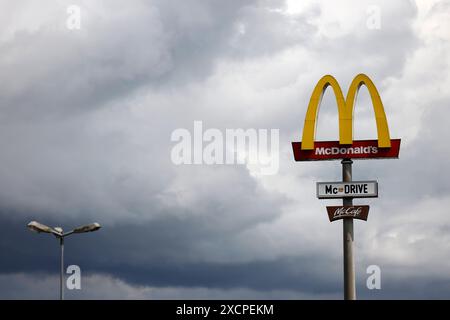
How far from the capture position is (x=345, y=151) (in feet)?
208

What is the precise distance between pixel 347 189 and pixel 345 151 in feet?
9.03

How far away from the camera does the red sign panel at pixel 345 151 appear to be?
207 ft

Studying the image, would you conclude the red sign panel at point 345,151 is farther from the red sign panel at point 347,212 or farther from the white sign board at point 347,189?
the red sign panel at point 347,212

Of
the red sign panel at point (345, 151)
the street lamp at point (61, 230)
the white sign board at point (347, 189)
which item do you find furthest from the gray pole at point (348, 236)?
the street lamp at point (61, 230)

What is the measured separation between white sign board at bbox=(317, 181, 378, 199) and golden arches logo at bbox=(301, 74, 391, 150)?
2893 millimetres

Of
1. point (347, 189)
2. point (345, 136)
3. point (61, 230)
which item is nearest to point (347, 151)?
point (345, 136)

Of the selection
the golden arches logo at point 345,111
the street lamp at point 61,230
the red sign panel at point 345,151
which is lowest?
the street lamp at point 61,230

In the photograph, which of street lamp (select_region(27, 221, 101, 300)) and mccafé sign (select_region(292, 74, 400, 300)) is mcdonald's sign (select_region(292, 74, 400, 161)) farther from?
street lamp (select_region(27, 221, 101, 300))

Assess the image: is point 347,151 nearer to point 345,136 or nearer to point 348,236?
point 345,136

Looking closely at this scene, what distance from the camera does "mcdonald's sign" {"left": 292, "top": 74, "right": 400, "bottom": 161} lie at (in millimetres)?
62969

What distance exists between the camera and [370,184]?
63.3 metres

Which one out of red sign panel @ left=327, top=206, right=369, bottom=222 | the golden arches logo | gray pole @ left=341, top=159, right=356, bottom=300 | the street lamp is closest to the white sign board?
gray pole @ left=341, top=159, right=356, bottom=300

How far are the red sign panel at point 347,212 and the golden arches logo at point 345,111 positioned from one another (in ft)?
15.3
